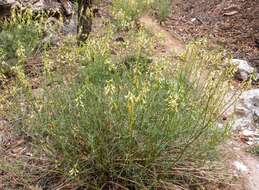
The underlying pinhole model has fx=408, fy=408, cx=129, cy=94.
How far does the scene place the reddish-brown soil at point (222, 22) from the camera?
302 inches

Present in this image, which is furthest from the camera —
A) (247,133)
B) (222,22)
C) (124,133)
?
(222,22)

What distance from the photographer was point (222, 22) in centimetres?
879

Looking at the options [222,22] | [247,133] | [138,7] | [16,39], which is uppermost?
[16,39]

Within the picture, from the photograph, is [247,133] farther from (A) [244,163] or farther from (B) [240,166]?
(B) [240,166]

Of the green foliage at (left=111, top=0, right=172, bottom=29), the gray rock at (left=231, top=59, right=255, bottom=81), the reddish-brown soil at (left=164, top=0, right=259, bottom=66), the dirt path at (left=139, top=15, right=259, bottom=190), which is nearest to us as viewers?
the dirt path at (left=139, top=15, right=259, bottom=190)

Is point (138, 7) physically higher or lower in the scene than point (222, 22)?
higher

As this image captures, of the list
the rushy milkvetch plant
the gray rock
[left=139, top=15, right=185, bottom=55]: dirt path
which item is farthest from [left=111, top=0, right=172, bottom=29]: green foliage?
the rushy milkvetch plant

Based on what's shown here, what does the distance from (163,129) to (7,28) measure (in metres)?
3.12

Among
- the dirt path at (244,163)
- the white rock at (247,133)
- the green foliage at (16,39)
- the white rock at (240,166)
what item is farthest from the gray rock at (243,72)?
the green foliage at (16,39)

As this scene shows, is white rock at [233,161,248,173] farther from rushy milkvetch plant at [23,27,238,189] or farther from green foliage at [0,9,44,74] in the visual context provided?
green foliage at [0,9,44,74]

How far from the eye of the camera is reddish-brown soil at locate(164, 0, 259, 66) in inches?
302

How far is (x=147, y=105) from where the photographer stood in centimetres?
305

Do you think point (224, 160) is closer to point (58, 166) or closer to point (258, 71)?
point (58, 166)

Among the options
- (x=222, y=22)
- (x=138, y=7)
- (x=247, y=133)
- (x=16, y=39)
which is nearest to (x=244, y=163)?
(x=247, y=133)
